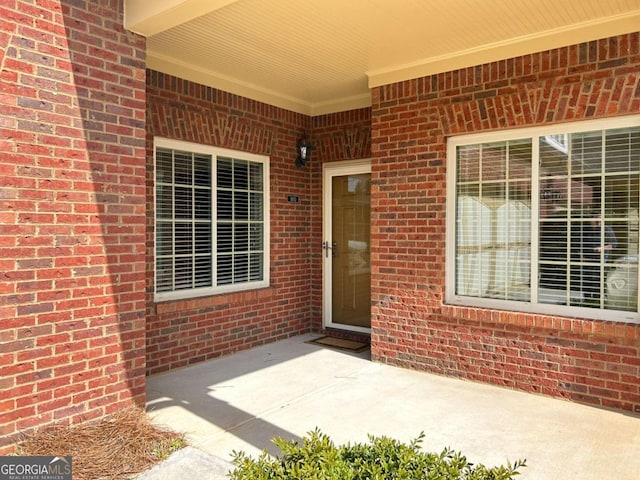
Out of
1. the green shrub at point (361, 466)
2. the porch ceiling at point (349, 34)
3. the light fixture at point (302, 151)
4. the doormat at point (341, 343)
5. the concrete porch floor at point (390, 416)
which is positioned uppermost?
the porch ceiling at point (349, 34)

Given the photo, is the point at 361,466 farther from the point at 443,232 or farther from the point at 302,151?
the point at 302,151

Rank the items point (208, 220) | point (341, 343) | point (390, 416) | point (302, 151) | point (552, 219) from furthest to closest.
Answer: point (302, 151) → point (341, 343) → point (208, 220) → point (552, 219) → point (390, 416)

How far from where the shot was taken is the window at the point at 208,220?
5.18m

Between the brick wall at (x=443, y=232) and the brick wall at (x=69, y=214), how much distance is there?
2753 millimetres

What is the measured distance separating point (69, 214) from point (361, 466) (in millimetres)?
2682

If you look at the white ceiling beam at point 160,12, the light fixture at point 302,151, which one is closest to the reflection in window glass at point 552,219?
the light fixture at point 302,151

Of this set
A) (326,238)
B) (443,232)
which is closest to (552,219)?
(443,232)

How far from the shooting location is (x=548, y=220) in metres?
4.50

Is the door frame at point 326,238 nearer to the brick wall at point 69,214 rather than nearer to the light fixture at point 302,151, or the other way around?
the light fixture at point 302,151

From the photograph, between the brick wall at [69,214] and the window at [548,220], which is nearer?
the brick wall at [69,214]

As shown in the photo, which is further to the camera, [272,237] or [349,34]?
[272,237]

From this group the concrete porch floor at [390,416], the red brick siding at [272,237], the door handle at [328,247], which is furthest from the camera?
the door handle at [328,247]

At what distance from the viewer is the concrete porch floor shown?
3.26m

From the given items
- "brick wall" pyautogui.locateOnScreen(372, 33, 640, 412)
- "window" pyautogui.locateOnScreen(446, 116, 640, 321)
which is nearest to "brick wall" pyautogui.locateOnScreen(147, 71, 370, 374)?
"brick wall" pyautogui.locateOnScreen(372, 33, 640, 412)
